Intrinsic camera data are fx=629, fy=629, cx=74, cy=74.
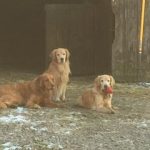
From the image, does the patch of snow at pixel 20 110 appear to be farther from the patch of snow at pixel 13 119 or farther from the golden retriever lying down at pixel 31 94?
the patch of snow at pixel 13 119

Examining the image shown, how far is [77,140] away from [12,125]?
114cm

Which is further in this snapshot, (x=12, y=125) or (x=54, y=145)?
(x=12, y=125)

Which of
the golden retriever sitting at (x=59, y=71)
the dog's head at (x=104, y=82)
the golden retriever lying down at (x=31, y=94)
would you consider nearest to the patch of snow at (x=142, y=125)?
the dog's head at (x=104, y=82)

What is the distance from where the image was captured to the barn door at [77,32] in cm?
1382

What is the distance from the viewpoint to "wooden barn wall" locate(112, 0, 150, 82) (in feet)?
40.8

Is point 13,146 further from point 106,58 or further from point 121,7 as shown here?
point 106,58

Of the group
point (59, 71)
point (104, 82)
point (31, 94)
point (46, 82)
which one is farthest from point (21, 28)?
point (104, 82)

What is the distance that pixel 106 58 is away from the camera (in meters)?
14.2

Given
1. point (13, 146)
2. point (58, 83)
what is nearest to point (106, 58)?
point (58, 83)

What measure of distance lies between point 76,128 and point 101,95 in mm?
1338

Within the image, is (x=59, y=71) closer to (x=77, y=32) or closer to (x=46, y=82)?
(x=46, y=82)

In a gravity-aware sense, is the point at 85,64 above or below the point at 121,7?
below

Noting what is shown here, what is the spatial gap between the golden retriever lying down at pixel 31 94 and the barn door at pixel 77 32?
3.90 m

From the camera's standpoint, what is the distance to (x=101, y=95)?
9.55 m
